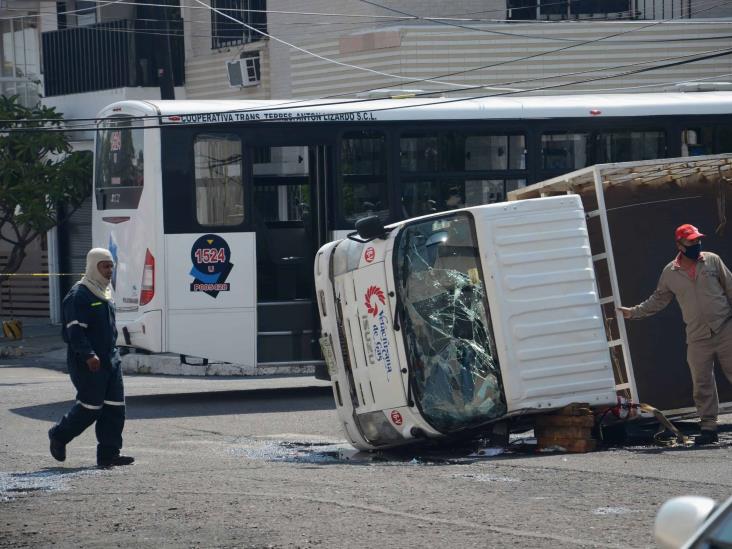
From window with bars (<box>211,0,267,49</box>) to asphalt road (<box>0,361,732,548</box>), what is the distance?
14902 mm

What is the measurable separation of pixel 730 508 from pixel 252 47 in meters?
23.4

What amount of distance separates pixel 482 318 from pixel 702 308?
1814 mm

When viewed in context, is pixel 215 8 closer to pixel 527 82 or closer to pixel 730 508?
pixel 527 82

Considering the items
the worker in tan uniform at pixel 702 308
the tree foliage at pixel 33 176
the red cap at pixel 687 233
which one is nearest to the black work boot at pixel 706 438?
the worker in tan uniform at pixel 702 308

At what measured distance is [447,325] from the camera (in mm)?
10891

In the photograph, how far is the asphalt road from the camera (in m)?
7.59

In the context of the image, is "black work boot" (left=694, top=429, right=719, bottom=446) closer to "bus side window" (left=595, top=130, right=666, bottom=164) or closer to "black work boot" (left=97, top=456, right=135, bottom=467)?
"black work boot" (left=97, top=456, right=135, bottom=467)

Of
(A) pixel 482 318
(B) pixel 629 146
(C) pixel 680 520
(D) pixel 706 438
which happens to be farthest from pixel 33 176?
(C) pixel 680 520

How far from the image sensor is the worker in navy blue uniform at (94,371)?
10617 mm

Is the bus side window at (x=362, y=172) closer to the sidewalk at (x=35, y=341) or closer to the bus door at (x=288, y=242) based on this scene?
the bus door at (x=288, y=242)

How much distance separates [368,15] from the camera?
2397cm

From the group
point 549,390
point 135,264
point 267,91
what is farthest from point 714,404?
point 267,91

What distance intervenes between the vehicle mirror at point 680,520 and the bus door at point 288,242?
11391 millimetres

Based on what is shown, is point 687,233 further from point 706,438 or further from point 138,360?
point 138,360
